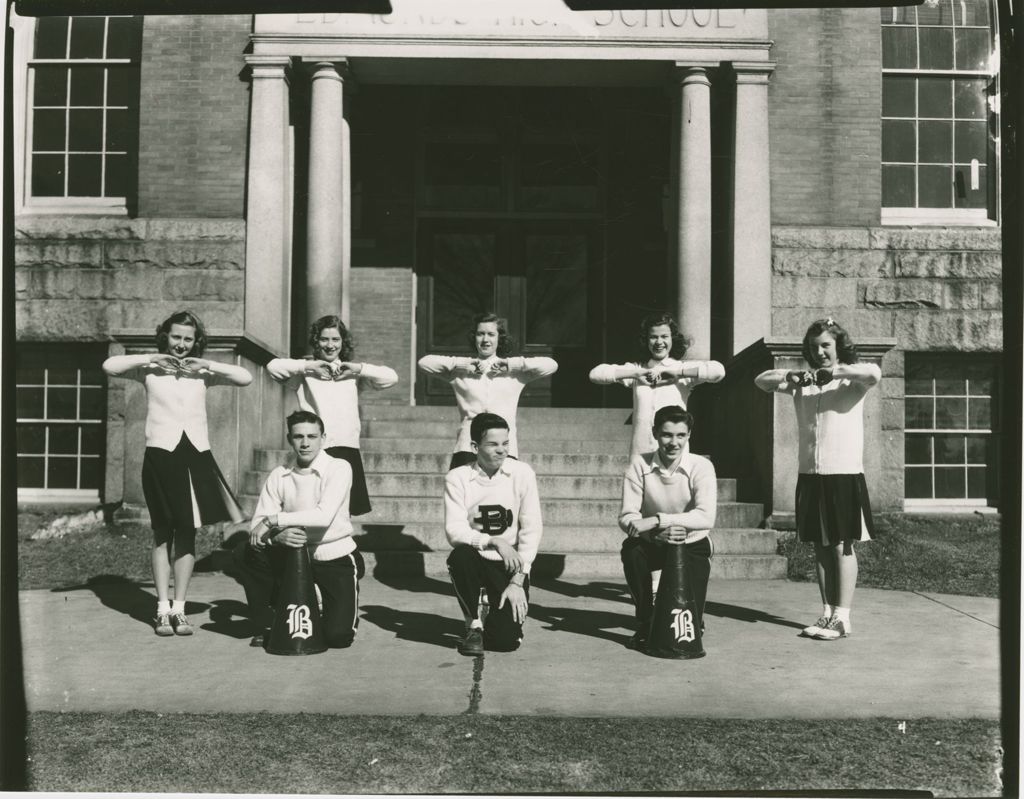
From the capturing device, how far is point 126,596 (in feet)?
22.9

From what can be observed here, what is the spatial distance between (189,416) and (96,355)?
18.9ft

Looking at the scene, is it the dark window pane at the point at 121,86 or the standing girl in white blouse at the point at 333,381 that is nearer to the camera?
the standing girl in white blouse at the point at 333,381

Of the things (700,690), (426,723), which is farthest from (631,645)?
(426,723)

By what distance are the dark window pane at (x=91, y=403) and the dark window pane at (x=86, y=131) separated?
2.60 meters

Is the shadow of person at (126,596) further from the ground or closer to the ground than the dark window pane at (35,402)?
closer to the ground

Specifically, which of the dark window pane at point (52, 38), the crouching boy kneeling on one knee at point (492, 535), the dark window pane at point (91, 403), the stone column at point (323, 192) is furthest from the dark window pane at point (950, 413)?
the dark window pane at point (52, 38)

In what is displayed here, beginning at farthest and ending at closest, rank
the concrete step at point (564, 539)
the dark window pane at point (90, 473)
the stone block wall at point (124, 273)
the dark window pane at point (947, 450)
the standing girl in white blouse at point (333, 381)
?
the stone block wall at point (124, 273)
the dark window pane at point (947, 450)
the dark window pane at point (90, 473)
the concrete step at point (564, 539)
the standing girl in white blouse at point (333, 381)

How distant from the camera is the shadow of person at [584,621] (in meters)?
5.98

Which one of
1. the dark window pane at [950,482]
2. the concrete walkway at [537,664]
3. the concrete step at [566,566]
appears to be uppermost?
the dark window pane at [950,482]

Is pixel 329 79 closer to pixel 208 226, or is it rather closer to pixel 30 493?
pixel 208 226

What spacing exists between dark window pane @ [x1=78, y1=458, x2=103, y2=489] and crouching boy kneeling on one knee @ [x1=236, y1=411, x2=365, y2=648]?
5077mm

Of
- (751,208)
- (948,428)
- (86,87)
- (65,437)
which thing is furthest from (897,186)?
(65,437)

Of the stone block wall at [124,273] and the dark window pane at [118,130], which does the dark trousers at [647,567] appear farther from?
the dark window pane at [118,130]

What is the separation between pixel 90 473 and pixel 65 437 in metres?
0.47
